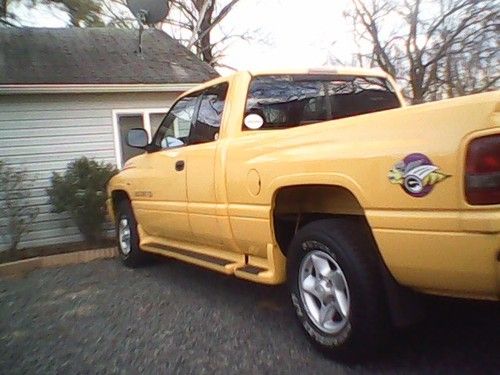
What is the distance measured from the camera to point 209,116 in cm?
456

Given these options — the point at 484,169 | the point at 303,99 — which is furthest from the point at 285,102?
the point at 484,169

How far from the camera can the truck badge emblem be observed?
2.36 metres

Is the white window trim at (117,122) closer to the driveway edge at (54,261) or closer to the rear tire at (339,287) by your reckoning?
the driveway edge at (54,261)

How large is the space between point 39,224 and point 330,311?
721 centimetres

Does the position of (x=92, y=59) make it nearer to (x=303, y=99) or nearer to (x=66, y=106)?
(x=66, y=106)

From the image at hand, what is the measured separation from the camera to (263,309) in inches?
165

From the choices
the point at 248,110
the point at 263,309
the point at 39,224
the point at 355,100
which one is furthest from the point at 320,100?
the point at 39,224

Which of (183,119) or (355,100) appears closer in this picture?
(355,100)

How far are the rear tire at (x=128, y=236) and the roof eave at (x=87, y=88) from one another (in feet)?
10.8

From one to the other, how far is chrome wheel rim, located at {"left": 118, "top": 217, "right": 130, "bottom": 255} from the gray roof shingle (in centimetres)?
367

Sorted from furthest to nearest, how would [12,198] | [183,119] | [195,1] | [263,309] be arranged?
[195,1], [12,198], [183,119], [263,309]

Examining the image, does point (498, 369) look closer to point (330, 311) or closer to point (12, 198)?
point (330, 311)

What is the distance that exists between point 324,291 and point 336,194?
0.62 meters

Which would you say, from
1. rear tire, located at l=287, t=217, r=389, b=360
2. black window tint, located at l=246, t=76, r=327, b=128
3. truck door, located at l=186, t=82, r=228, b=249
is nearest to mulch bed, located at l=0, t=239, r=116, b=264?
truck door, located at l=186, t=82, r=228, b=249
